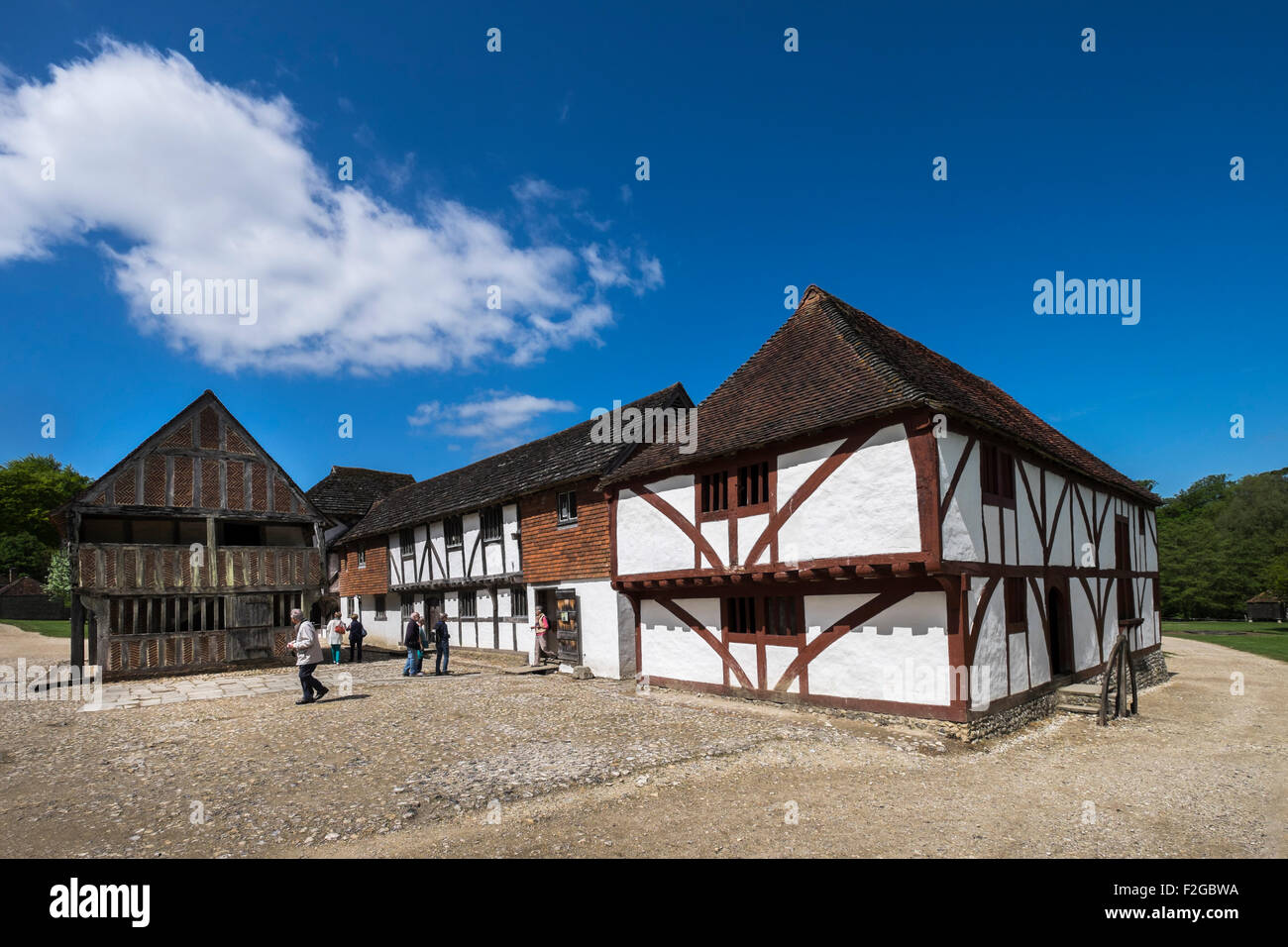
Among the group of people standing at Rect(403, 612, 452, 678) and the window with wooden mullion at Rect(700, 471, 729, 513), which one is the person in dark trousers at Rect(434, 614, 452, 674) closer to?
the group of people standing at Rect(403, 612, 452, 678)

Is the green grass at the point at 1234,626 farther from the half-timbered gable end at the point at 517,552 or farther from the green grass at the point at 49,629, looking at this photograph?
the green grass at the point at 49,629

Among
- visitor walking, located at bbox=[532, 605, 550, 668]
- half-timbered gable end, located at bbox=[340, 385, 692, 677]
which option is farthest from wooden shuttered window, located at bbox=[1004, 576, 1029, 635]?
visitor walking, located at bbox=[532, 605, 550, 668]

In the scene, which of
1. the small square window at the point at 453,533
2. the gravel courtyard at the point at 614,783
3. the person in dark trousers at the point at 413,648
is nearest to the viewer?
the gravel courtyard at the point at 614,783

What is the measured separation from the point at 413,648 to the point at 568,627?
4191 mm

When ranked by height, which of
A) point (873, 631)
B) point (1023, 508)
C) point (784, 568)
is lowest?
point (873, 631)

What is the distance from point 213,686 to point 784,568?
1448 cm

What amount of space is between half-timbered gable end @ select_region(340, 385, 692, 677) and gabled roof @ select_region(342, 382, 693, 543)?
6cm

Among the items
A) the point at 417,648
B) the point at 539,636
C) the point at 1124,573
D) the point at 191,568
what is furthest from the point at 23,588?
the point at 1124,573

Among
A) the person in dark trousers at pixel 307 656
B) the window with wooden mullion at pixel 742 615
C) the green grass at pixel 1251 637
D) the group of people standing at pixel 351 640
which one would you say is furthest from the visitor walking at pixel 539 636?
the green grass at pixel 1251 637

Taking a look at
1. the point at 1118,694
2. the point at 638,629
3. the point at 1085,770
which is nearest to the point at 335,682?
the point at 638,629

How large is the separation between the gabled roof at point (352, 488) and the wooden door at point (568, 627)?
62.1ft

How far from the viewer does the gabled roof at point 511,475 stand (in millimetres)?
19094
